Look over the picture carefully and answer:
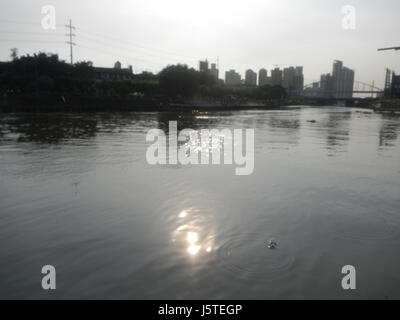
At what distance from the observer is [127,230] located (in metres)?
7.43

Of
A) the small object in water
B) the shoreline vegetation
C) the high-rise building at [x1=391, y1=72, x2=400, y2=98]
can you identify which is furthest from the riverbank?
the high-rise building at [x1=391, y1=72, x2=400, y2=98]

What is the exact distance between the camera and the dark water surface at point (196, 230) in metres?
5.43

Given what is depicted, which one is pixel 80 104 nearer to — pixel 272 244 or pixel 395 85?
pixel 272 244

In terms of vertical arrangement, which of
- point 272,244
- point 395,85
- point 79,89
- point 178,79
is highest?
point 395,85

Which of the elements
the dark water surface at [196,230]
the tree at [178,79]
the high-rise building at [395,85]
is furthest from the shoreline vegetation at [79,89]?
the high-rise building at [395,85]

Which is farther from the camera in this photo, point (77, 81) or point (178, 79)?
point (178, 79)

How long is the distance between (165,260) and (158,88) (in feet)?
287

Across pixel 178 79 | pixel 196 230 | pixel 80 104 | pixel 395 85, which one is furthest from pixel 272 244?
pixel 395 85

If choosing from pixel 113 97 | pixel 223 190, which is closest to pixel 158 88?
pixel 113 97

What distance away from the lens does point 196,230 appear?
24.4 feet

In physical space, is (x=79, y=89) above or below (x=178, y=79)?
below

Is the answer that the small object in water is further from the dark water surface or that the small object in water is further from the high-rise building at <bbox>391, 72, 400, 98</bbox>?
the high-rise building at <bbox>391, 72, 400, 98</bbox>
